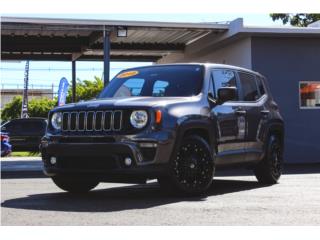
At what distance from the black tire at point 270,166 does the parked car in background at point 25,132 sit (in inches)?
718

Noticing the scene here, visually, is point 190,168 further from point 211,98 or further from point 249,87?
point 249,87

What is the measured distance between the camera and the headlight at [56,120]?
8.69 metres

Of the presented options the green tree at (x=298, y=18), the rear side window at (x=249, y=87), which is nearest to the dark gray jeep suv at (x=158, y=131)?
the rear side window at (x=249, y=87)

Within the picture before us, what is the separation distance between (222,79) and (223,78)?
5 cm

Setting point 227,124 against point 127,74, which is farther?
point 127,74

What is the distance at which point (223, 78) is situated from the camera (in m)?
9.79

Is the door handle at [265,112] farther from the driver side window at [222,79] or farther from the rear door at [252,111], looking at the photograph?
the driver side window at [222,79]

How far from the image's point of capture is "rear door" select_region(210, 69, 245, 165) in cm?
918

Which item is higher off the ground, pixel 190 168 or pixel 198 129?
pixel 198 129

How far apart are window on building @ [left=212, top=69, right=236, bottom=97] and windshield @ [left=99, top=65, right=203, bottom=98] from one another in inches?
12.6

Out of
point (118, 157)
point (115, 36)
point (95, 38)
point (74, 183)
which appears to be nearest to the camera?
point (118, 157)

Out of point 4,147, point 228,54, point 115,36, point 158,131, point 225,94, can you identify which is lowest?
point 4,147

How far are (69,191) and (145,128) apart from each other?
76.4 inches

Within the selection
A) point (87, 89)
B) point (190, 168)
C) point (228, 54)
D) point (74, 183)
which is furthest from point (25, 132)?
point (87, 89)
